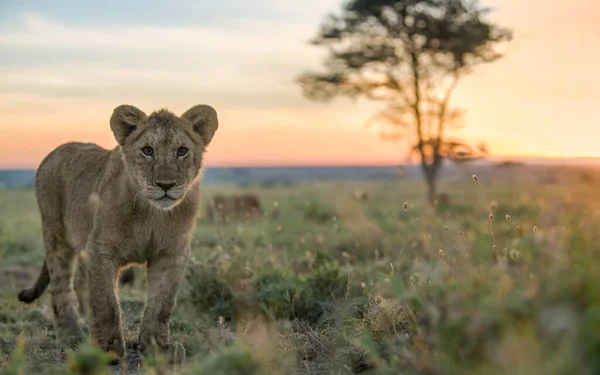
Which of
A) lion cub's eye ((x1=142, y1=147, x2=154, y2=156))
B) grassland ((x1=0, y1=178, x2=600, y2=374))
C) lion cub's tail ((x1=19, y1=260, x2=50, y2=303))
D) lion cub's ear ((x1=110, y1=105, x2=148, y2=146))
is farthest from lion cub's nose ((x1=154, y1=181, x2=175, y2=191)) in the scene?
lion cub's tail ((x1=19, y1=260, x2=50, y2=303))

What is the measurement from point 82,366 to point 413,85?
71.9 feet

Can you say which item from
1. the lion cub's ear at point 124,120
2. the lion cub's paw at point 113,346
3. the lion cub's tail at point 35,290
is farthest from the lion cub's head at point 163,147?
the lion cub's tail at point 35,290

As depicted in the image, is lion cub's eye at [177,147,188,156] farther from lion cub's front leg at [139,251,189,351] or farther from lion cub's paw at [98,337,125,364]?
lion cub's paw at [98,337,125,364]

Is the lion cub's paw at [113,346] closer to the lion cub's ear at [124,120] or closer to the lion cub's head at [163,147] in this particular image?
the lion cub's head at [163,147]

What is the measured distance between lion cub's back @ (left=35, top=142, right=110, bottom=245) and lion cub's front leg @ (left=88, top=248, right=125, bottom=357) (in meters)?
0.79

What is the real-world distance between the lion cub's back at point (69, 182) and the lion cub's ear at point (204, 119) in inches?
40.0

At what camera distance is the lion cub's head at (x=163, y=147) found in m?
5.36

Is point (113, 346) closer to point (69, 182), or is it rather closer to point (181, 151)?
point (181, 151)

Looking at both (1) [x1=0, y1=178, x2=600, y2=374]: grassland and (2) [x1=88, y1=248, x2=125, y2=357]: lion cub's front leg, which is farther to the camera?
(2) [x1=88, y1=248, x2=125, y2=357]: lion cub's front leg

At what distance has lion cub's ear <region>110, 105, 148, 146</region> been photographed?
18.8 ft

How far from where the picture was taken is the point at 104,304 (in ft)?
18.3

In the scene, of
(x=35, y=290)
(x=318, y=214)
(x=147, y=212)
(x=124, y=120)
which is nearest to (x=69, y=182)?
(x=35, y=290)

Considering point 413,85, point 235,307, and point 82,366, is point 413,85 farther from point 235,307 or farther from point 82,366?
point 82,366

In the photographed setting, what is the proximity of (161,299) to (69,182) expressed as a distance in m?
1.86
